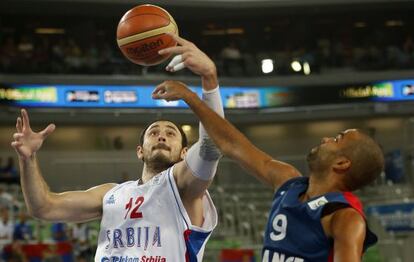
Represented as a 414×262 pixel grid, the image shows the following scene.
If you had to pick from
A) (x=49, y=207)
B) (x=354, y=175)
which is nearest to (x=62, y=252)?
(x=49, y=207)

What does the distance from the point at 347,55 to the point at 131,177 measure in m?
9.65

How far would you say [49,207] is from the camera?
5.32 meters

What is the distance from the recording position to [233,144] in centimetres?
421

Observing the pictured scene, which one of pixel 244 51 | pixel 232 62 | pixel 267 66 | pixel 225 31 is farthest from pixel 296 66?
pixel 225 31

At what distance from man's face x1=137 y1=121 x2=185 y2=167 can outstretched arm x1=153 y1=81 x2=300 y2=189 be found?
0.99 meters

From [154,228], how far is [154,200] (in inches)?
7.4

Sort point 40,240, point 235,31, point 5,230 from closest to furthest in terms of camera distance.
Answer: point 5,230 → point 40,240 → point 235,31

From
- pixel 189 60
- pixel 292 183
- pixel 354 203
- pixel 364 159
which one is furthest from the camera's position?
pixel 189 60

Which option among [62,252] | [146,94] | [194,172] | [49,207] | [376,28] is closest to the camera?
[194,172]

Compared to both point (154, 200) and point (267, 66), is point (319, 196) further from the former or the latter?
point (267, 66)

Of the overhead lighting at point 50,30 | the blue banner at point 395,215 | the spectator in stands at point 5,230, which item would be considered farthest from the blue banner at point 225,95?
the spectator in stands at point 5,230

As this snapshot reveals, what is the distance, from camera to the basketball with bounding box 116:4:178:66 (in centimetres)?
496

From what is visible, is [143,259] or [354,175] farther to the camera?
[143,259]

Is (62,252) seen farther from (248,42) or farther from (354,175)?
(248,42)
